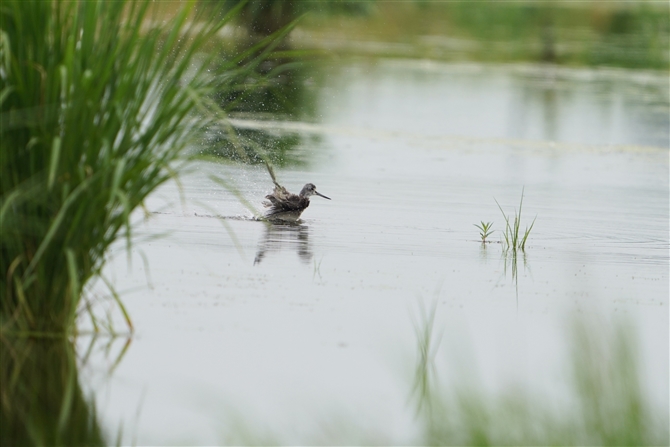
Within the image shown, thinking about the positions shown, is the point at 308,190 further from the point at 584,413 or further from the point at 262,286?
the point at 584,413

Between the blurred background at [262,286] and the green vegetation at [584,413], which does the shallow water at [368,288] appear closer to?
the blurred background at [262,286]

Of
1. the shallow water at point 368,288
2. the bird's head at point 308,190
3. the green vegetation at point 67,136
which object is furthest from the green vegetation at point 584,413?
the bird's head at point 308,190

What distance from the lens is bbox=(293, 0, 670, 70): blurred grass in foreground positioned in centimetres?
2933

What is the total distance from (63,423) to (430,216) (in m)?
5.37

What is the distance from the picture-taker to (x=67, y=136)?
468cm

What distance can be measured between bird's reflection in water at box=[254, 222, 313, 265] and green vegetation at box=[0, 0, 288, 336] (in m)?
2.14

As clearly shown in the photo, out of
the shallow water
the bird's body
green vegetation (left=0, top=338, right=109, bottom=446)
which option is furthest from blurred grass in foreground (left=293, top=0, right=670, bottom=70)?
green vegetation (left=0, top=338, right=109, bottom=446)

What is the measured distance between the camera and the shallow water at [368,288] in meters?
4.55

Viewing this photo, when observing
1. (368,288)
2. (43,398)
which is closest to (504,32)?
(368,288)

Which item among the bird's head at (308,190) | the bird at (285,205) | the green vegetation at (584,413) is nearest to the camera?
the green vegetation at (584,413)

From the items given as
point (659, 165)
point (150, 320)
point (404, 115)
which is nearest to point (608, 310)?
point (150, 320)

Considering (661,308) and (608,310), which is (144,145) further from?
(661,308)

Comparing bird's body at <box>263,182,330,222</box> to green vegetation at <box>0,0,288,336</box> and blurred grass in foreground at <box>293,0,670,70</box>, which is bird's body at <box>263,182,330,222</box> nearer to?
green vegetation at <box>0,0,288,336</box>

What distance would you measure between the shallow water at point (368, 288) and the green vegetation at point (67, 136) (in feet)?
1.01
